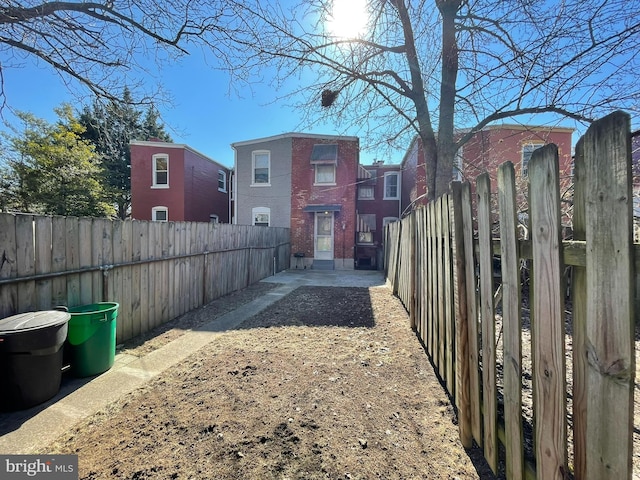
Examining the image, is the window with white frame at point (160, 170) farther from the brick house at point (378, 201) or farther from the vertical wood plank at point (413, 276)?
the vertical wood plank at point (413, 276)

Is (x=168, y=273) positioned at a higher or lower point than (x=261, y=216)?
lower

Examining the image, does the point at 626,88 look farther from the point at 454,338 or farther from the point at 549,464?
the point at 549,464

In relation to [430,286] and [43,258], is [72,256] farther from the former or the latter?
[430,286]

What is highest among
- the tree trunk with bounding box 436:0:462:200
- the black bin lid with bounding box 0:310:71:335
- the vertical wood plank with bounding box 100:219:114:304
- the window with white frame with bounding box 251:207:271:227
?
the tree trunk with bounding box 436:0:462:200

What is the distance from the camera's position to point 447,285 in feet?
9.21

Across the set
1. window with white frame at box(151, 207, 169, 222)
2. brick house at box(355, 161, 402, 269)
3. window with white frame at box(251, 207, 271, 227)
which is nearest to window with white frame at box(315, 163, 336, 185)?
window with white frame at box(251, 207, 271, 227)

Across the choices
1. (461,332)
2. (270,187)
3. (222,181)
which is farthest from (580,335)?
(222,181)

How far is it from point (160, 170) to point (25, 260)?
14.4m

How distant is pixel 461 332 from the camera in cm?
224

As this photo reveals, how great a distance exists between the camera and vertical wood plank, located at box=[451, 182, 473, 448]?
214 centimetres

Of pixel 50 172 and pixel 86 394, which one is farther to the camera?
pixel 50 172

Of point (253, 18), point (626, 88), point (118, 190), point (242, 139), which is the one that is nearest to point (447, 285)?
point (626, 88)

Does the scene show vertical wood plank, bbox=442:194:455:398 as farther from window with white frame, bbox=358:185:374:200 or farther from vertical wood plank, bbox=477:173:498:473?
window with white frame, bbox=358:185:374:200

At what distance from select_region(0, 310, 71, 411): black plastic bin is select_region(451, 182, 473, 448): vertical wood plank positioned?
3662mm
